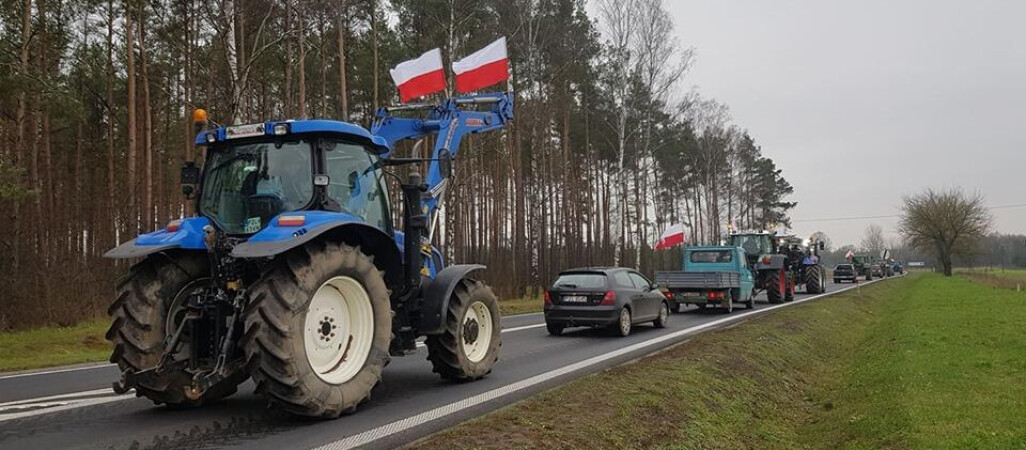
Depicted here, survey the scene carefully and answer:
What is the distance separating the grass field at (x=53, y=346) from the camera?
11.9 m

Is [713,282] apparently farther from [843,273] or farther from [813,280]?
[843,273]

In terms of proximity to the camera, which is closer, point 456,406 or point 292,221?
point 292,221

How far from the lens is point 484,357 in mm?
8617

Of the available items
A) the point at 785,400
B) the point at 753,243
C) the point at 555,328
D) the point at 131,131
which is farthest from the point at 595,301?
the point at 753,243

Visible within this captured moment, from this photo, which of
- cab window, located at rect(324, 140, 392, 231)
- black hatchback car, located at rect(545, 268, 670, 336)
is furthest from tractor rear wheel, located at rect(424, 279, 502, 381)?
black hatchback car, located at rect(545, 268, 670, 336)

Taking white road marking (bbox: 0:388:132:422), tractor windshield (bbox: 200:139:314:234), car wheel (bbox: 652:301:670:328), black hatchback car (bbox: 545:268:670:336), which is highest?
tractor windshield (bbox: 200:139:314:234)

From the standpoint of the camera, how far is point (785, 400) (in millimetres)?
9062

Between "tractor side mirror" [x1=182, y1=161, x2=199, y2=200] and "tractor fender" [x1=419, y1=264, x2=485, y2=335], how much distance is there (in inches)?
102

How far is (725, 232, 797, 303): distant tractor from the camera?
26109mm

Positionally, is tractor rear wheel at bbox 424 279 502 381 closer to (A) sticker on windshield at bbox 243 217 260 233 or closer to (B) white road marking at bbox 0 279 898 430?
(B) white road marking at bbox 0 279 898 430

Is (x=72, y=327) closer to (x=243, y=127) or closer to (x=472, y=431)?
(x=243, y=127)

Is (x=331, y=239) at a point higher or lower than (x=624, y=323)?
higher

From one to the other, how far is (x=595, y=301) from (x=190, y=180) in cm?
936

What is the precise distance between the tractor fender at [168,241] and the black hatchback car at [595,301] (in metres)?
9.21
